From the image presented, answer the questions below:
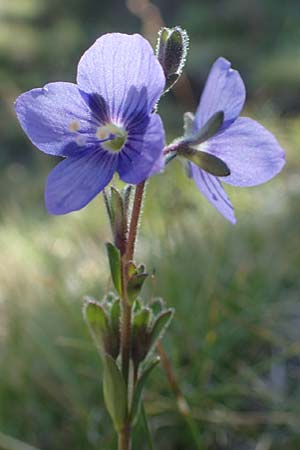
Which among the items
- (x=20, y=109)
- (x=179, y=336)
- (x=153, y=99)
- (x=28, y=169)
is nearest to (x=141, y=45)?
(x=153, y=99)

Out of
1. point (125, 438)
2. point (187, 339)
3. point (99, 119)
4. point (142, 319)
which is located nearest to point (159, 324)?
point (142, 319)

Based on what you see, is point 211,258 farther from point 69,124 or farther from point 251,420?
point 69,124

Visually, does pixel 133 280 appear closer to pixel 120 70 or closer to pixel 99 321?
pixel 99 321

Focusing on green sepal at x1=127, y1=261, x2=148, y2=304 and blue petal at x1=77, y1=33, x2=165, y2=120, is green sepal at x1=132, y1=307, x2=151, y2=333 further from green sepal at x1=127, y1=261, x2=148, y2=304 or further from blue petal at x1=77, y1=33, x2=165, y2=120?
blue petal at x1=77, y1=33, x2=165, y2=120

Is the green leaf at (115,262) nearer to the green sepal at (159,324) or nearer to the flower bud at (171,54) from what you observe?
the green sepal at (159,324)

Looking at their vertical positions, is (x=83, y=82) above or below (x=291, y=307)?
above

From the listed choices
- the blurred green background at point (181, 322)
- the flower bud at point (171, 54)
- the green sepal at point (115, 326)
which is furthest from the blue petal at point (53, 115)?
the blurred green background at point (181, 322)
